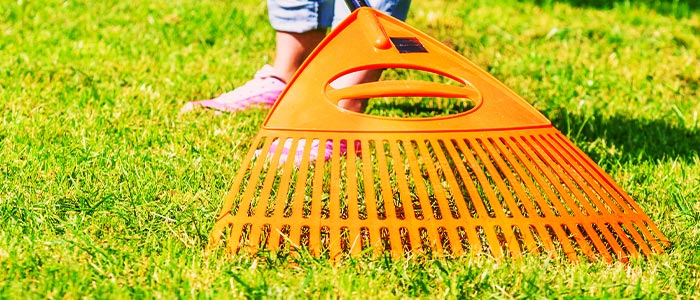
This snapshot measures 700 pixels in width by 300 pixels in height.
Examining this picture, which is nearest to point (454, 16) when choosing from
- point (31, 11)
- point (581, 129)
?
point (581, 129)

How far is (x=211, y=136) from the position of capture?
2.34m

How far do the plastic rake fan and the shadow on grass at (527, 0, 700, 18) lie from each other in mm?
2721

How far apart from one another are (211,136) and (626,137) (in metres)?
1.26

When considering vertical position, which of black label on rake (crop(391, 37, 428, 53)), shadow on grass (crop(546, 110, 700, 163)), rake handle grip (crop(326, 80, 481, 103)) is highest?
black label on rake (crop(391, 37, 428, 53))

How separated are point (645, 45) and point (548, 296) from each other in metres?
2.46

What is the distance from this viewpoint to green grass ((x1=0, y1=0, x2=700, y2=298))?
59.4 inches

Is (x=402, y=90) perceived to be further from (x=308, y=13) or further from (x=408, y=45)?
(x=308, y=13)

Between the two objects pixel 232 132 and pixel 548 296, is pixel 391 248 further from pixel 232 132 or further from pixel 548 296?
pixel 232 132

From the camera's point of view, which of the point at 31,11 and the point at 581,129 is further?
the point at 31,11

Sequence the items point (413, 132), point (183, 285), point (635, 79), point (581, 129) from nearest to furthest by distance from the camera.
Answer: point (183, 285) → point (413, 132) → point (581, 129) → point (635, 79)

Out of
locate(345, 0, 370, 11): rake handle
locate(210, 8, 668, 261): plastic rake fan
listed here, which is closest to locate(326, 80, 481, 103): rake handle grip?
locate(210, 8, 668, 261): plastic rake fan

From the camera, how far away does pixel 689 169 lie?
226cm

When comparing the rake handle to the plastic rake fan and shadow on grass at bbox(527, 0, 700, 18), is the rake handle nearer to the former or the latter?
the plastic rake fan

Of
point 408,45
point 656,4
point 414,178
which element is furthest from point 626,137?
point 656,4
